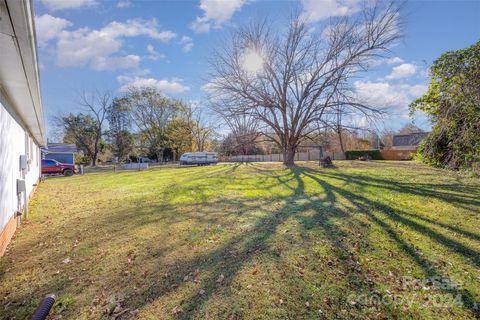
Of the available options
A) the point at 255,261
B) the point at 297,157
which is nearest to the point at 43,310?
the point at 255,261

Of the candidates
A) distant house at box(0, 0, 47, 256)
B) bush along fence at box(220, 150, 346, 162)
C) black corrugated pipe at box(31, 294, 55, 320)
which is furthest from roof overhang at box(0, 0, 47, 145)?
bush along fence at box(220, 150, 346, 162)

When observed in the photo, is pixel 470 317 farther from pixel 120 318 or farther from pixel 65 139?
pixel 65 139

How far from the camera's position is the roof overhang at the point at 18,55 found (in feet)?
7.40

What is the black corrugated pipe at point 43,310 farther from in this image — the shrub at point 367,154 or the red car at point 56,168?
the shrub at point 367,154

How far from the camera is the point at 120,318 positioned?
2.56 metres

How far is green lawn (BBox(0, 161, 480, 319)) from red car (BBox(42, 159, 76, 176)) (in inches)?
653

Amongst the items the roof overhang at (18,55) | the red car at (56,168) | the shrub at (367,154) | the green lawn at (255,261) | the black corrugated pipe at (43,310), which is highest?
the roof overhang at (18,55)

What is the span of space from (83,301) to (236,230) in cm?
267

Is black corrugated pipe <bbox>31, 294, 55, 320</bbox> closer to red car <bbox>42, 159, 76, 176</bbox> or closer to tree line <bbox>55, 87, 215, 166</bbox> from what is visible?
red car <bbox>42, 159, 76, 176</bbox>

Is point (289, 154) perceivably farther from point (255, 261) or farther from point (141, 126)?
point (141, 126)

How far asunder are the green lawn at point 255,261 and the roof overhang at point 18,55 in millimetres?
2899

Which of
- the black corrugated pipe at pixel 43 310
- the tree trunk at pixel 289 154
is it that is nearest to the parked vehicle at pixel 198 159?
the tree trunk at pixel 289 154

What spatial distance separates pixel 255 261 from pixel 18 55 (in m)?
4.25

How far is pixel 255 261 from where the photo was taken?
142 inches
